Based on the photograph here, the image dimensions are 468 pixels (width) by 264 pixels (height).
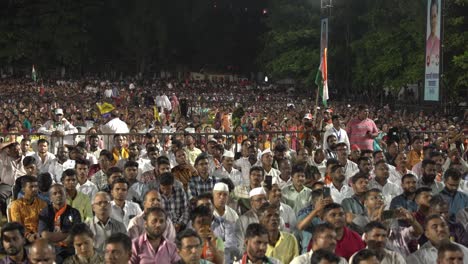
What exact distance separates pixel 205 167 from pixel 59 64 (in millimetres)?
54542

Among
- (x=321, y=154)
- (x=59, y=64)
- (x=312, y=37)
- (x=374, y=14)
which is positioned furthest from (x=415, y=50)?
(x=59, y=64)

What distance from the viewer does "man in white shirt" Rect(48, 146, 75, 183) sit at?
35.0 ft

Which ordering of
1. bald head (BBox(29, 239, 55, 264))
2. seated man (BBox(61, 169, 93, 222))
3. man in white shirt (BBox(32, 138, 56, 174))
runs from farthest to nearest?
man in white shirt (BBox(32, 138, 56, 174))
seated man (BBox(61, 169, 93, 222))
bald head (BBox(29, 239, 55, 264))

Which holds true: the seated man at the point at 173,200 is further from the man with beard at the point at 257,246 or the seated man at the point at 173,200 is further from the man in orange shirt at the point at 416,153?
the man in orange shirt at the point at 416,153

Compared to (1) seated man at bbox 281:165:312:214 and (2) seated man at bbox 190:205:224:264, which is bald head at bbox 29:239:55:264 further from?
(1) seated man at bbox 281:165:312:214

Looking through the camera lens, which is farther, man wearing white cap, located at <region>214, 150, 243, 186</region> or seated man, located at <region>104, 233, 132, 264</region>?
man wearing white cap, located at <region>214, 150, 243, 186</region>

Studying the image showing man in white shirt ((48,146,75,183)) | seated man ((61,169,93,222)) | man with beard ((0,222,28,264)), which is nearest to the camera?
man with beard ((0,222,28,264))

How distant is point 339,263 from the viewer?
6074 millimetres

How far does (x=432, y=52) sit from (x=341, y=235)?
10.5 metres

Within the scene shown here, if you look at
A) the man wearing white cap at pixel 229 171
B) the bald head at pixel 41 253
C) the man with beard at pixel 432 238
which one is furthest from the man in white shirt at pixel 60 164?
the man with beard at pixel 432 238

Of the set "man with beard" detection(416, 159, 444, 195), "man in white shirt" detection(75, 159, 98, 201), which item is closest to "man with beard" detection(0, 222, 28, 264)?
"man in white shirt" detection(75, 159, 98, 201)

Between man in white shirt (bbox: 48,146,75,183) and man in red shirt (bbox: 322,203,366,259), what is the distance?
15.8 feet

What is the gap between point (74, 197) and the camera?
27.4 ft

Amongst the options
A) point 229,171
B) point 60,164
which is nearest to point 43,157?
point 60,164
